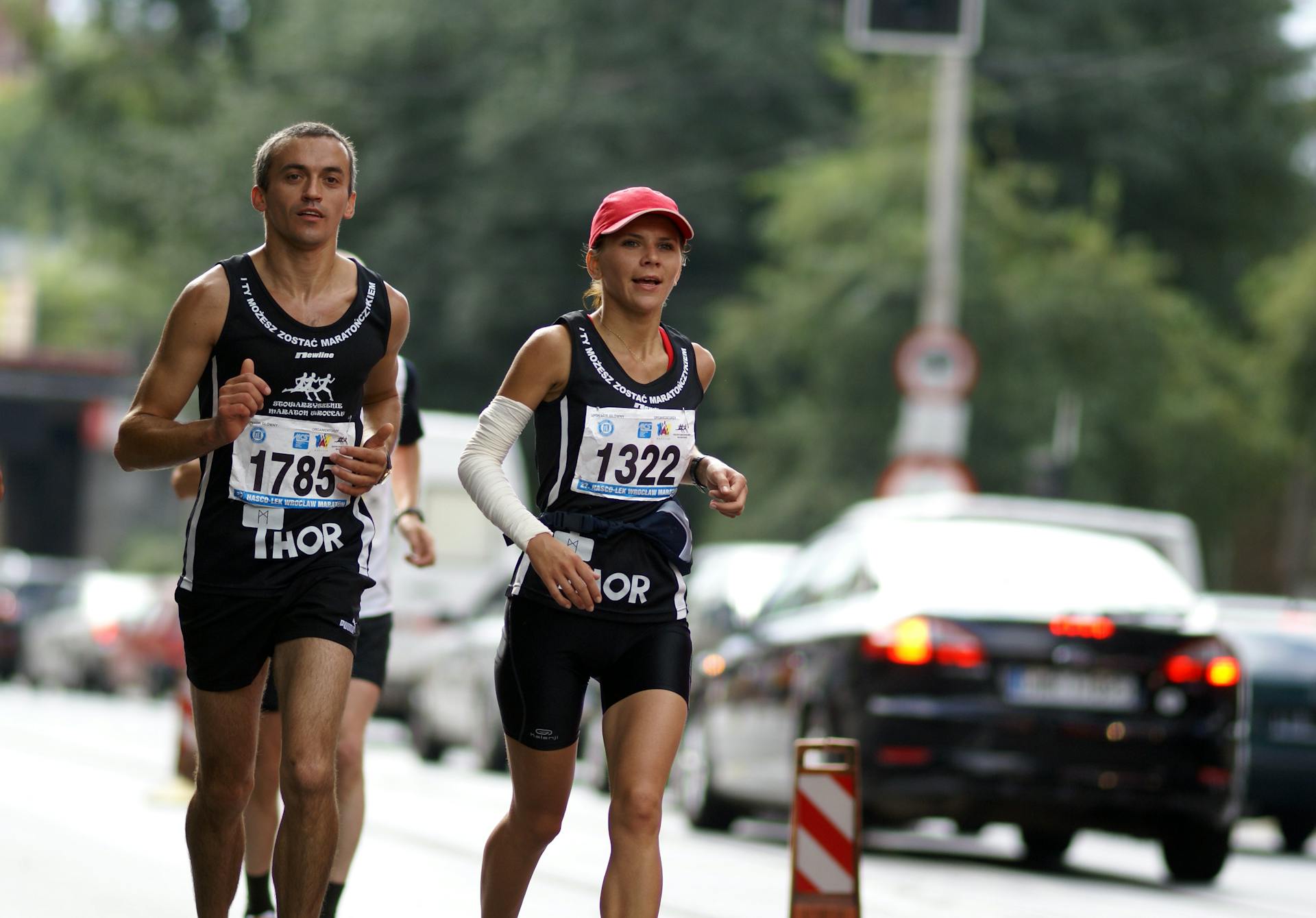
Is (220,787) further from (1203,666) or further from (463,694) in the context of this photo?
(463,694)

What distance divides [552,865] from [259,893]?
3990 mm

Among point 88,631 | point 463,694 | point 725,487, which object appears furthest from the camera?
point 88,631

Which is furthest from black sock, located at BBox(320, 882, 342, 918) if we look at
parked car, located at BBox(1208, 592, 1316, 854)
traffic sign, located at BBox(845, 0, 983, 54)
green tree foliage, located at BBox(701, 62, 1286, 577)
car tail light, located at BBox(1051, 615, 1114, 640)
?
green tree foliage, located at BBox(701, 62, 1286, 577)

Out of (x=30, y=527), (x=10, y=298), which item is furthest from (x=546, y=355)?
(x=10, y=298)

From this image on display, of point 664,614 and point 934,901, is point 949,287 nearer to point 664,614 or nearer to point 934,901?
point 934,901

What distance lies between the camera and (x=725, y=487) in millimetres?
6418

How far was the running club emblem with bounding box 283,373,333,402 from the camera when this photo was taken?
6316 millimetres

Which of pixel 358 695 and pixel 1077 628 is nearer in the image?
pixel 358 695

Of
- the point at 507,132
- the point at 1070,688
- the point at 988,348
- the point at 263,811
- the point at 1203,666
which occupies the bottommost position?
the point at 263,811

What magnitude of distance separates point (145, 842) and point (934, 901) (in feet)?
12.5

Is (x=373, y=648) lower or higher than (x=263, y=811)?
higher

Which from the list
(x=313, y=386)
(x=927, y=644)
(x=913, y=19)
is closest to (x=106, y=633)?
(x=913, y=19)

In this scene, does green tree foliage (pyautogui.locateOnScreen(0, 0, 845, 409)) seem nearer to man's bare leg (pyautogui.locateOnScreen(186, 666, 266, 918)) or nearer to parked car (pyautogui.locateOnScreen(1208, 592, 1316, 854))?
parked car (pyautogui.locateOnScreen(1208, 592, 1316, 854))

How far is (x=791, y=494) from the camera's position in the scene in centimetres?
3325
